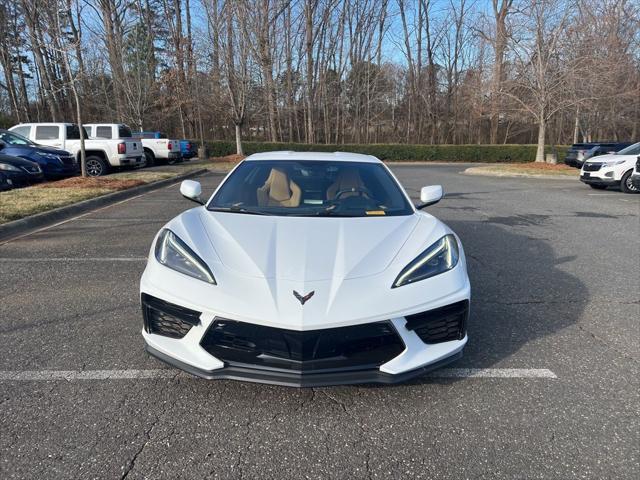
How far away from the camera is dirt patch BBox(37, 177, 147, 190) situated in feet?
34.8

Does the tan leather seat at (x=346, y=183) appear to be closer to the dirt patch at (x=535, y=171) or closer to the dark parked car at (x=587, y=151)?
the dirt patch at (x=535, y=171)

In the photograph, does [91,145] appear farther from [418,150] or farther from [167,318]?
[418,150]

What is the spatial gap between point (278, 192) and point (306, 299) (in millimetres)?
1717

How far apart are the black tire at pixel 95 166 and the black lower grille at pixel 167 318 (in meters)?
13.8

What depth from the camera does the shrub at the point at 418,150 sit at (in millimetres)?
30734

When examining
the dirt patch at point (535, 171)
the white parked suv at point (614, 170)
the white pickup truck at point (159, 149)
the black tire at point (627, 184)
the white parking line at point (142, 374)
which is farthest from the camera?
the white pickup truck at point (159, 149)

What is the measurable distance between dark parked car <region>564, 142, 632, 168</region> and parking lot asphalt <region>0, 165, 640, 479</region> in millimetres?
19678

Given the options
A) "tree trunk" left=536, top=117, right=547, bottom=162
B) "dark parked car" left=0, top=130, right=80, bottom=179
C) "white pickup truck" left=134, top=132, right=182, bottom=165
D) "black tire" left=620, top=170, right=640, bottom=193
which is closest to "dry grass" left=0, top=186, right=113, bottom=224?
"dark parked car" left=0, top=130, right=80, bottom=179

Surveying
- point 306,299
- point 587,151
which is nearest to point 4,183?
point 306,299

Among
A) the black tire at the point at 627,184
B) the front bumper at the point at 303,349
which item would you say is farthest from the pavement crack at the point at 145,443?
the black tire at the point at 627,184

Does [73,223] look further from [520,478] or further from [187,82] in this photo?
[187,82]

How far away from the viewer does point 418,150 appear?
32531 mm

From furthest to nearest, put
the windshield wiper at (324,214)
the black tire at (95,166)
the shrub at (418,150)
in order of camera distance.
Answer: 1. the shrub at (418,150)
2. the black tire at (95,166)
3. the windshield wiper at (324,214)

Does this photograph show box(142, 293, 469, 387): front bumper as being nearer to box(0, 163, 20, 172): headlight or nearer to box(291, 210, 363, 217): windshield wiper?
box(291, 210, 363, 217): windshield wiper
